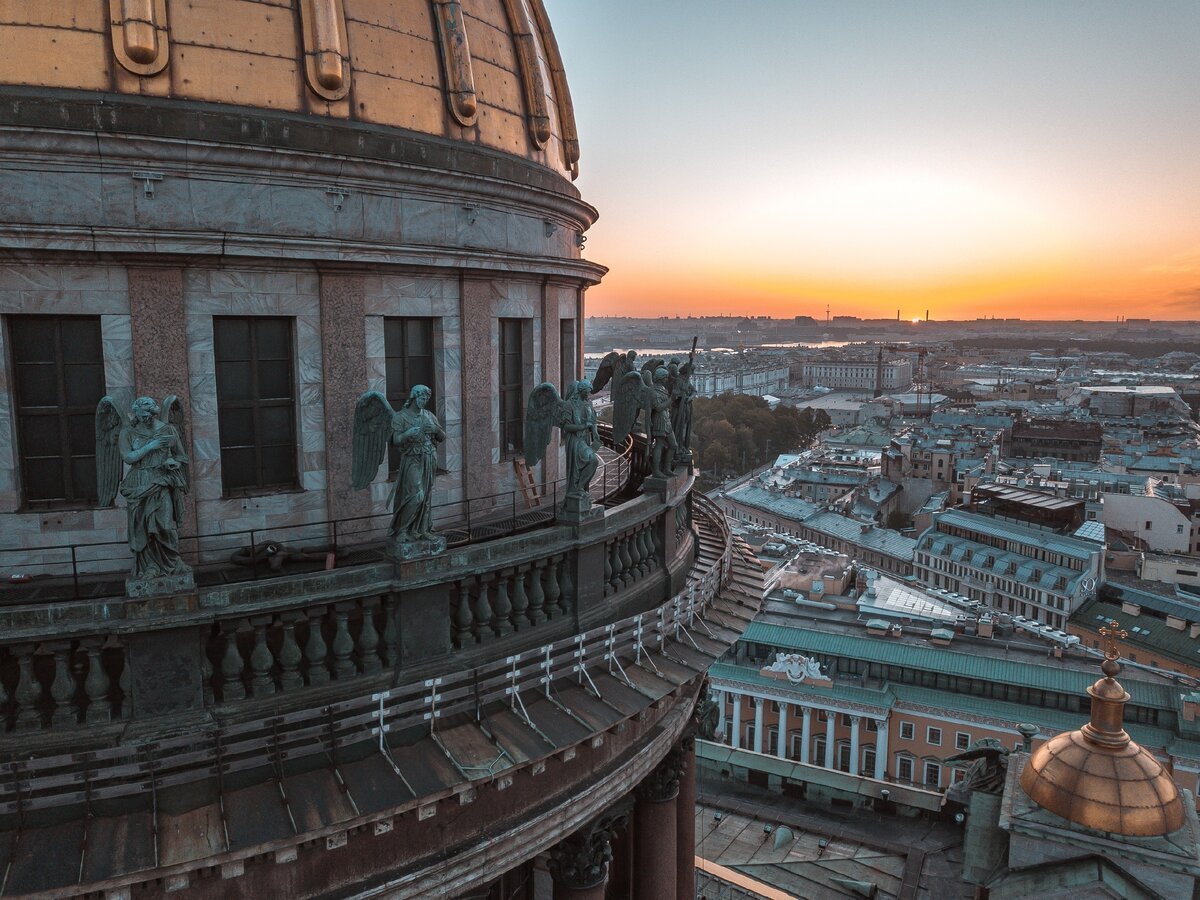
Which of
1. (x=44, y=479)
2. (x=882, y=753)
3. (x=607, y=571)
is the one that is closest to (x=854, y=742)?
(x=882, y=753)

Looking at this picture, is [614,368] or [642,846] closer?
[642,846]

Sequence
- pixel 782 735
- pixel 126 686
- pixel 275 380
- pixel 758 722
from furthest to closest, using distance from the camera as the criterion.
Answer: pixel 758 722 → pixel 782 735 → pixel 275 380 → pixel 126 686

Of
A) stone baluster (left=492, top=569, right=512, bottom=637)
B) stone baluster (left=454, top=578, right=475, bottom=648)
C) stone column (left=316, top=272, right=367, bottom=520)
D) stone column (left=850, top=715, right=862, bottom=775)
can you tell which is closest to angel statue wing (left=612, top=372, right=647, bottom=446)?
stone column (left=316, top=272, right=367, bottom=520)

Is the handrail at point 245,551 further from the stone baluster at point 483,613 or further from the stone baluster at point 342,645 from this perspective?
the stone baluster at point 483,613

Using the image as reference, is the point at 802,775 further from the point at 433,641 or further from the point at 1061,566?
the point at 1061,566

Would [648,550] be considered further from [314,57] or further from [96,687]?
[314,57]
